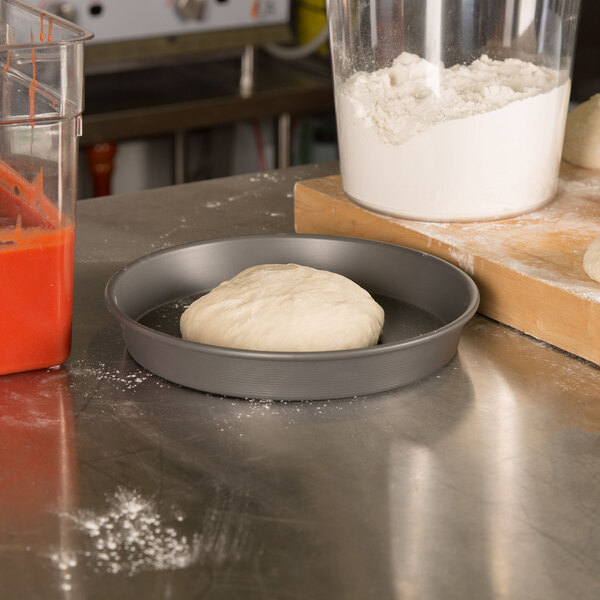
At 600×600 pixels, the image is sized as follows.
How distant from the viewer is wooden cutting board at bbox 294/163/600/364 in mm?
916

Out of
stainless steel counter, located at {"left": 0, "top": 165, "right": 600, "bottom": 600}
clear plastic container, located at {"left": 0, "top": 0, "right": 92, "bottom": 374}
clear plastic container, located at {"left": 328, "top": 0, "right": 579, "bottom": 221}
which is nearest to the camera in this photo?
stainless steel counter, located at {"left": 0, "top": 165, "right": 600, "bottom": 600}

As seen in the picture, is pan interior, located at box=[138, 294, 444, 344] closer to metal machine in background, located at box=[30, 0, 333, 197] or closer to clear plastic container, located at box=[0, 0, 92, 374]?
clear plastic container, located at box=[0, 0, 92, 374]

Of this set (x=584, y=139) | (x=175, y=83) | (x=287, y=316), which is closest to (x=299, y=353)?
(x=287, y=316)

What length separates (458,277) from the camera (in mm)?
943

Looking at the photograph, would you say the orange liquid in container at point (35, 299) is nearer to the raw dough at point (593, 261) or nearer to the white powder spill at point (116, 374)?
the white powder spill at point (116, 374)

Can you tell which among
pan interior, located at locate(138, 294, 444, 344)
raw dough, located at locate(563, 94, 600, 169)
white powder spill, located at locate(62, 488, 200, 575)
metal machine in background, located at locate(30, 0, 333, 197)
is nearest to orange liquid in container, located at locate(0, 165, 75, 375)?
pan interior, located at locate(138, 294, 444, 344)

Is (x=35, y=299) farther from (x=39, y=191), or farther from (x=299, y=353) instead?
(x=299, y=353)

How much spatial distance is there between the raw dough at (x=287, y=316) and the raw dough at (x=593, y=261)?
210mm

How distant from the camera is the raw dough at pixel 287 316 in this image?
858mm

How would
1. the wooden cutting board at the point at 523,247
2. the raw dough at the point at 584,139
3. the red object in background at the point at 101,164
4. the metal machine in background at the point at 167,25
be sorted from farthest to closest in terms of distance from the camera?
the red object in background at the point at 101,164
the metal machine in background at the point at 167,25
the raw dough at the point at 584,139
the wooden cutting board at the point at 523,247

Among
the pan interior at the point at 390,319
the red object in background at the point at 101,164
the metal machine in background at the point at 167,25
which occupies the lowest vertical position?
the red object in background at the point at 101,164

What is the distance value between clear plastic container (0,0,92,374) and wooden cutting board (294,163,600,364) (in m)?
0.40

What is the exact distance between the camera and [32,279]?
0.84 meters

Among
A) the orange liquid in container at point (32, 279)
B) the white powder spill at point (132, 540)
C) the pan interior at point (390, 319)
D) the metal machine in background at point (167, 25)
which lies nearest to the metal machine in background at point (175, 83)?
the metal machine in background at point (167, 25)
